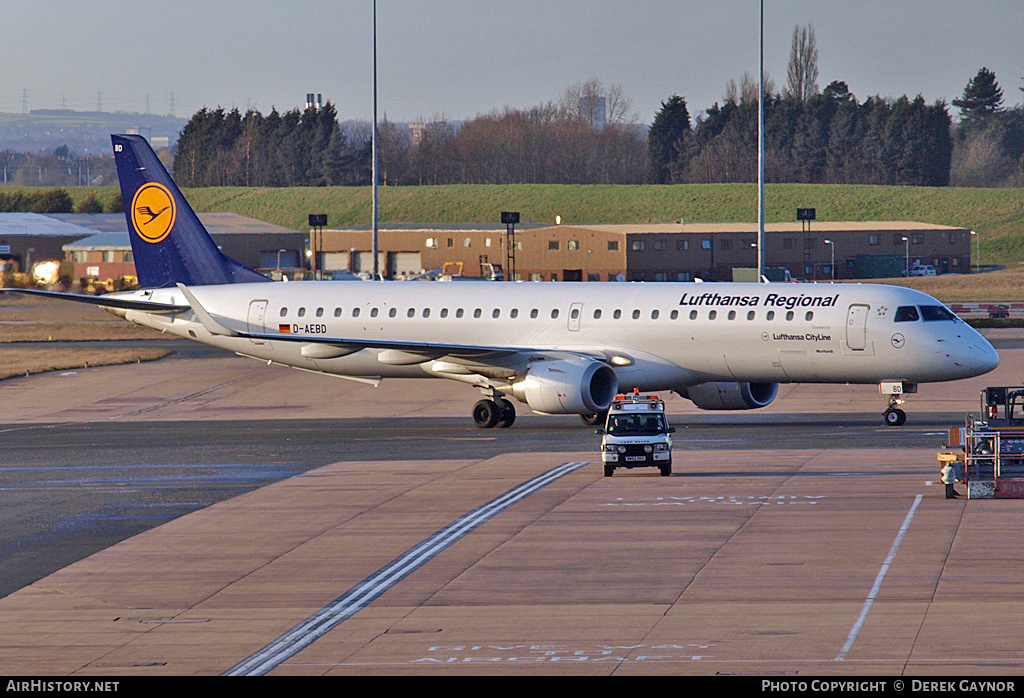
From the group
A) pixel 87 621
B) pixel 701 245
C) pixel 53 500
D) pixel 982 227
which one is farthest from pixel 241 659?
pixel 982 227

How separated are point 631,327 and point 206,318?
13605mm

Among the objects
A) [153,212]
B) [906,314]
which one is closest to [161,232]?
[153,212]

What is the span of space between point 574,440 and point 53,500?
1473cm

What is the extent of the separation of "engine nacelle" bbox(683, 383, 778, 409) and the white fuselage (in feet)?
3.03

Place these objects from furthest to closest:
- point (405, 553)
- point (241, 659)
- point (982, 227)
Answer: point (982, 227) → point (405, 553) → point (241, 659)

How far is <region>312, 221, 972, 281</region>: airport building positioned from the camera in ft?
443

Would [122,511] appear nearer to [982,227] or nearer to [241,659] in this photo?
[241,659]

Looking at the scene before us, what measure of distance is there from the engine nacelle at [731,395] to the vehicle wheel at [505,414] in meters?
5.37

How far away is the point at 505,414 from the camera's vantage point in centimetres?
4203

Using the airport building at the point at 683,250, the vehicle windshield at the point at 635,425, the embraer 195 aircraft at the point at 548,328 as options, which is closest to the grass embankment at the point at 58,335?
the embraer 195 aircraft at the point at 548,328

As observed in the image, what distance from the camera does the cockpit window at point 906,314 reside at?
38.8 metres

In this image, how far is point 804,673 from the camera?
15945mm

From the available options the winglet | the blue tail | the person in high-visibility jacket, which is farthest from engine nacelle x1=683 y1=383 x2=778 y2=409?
the blue tail

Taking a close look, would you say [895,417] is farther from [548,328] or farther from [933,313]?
[548,328]
